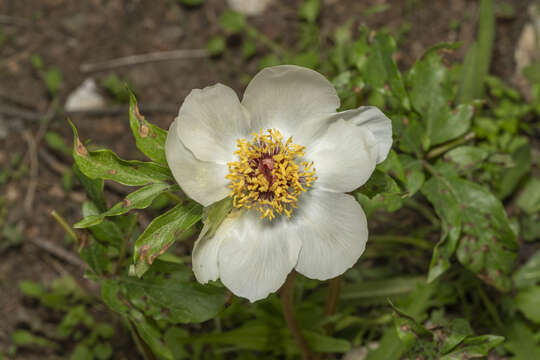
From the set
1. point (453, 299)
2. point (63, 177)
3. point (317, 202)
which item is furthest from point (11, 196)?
point (453, 299)

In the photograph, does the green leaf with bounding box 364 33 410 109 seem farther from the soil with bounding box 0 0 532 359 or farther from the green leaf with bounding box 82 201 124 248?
the soil with bounding box 0 0 532 359

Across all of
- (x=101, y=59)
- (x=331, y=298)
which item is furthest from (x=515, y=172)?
(x=101, y=59)

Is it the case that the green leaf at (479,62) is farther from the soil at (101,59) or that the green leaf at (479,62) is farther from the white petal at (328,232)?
the white petal at (328,232)

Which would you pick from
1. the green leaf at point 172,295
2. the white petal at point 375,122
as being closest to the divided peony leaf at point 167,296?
the green leaf at point 172,295

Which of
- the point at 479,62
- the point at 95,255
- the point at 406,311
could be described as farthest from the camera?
the point at 479,62

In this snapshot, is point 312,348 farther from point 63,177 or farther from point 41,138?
point 41,138

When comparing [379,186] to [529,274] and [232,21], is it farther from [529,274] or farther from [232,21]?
[232,21]
